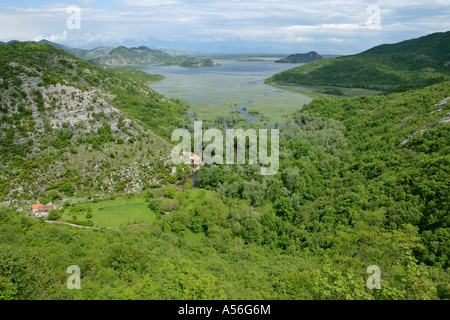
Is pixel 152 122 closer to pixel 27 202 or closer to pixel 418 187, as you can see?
pixel 27 202

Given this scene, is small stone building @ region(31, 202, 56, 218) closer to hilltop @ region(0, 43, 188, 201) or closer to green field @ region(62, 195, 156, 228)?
green field @ region(62, 195, 156, 228)

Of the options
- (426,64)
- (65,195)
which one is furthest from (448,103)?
(426,64)

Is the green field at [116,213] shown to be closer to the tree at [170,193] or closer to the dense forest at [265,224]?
the dense forest at [265,224]

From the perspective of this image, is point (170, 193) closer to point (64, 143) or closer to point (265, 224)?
point (265, 224)

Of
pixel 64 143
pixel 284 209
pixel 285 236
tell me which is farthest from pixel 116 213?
pixel 285 236

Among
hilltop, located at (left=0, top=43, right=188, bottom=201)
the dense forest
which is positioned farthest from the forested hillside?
hilltop, located at (left=0, top=43, right=188, bottom=201)
